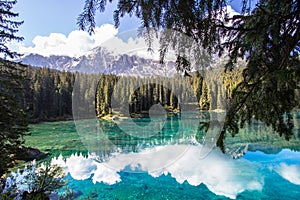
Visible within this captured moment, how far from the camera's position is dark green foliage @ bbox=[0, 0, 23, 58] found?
5516 millimetres

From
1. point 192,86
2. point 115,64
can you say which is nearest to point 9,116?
point 115,64

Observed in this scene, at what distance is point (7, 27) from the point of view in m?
5.79

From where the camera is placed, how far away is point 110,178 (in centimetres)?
630

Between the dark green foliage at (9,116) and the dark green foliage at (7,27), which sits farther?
the dark green foliage at (7,27)

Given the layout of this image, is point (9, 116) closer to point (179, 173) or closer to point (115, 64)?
point (115, 64)

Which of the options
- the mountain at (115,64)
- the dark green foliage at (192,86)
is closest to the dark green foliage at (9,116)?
the dark green foliage at (192,86)

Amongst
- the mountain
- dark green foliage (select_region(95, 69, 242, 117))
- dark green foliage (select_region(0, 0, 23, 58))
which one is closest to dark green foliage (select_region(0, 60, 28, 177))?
dark green foliage (select_region(0, 0, 23, 58))

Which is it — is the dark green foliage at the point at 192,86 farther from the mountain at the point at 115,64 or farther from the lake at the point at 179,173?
the lake at the point at 179,173

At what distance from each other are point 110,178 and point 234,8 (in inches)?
244

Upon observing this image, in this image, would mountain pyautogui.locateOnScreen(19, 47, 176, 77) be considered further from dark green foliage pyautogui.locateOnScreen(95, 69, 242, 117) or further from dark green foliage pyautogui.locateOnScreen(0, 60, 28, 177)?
dark green foliage pyautogui.locateOnScreen(0, 60, 28, 177)

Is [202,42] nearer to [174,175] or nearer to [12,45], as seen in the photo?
[174,175]

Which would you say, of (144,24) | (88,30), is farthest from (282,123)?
(88,30)

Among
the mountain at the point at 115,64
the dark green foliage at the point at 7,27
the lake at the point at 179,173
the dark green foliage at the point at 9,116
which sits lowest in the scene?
the lake at the point at 179,173

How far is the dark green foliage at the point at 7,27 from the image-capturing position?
5.52 metres
